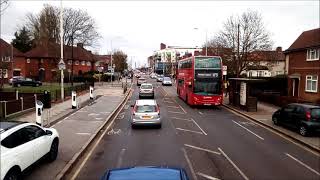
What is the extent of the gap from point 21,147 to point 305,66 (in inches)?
1346

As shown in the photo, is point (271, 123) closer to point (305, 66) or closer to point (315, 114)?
point (315, 114)

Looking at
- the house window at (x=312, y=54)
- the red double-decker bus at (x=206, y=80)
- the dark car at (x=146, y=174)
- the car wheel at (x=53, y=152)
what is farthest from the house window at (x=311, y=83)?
the dark car at (x=146, y=174)

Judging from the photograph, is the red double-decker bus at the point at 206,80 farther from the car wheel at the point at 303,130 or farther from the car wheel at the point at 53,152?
the car wheel at the point at 53,152

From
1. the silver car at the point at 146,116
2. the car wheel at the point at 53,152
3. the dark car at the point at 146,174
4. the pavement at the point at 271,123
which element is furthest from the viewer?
the silver car at the point at 146,116

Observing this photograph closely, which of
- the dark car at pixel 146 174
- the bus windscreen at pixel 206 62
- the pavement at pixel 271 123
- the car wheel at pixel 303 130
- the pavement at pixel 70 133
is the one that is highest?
the bus windscreen at pixel 206 62

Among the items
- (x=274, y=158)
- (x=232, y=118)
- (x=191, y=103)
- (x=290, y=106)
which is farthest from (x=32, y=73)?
(x=274, y=158)

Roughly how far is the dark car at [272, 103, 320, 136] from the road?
1.09 metres

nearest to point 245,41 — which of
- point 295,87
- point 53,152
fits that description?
point 295,87

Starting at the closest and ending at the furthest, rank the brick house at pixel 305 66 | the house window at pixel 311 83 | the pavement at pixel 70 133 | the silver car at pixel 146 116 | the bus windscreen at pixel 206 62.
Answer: the pavement at pixel 70 133, the silver car at pixel 146 116, the bus windscreen at pixel 206 62, the brick house at pixel 305 66, the house window at pixel 311 83

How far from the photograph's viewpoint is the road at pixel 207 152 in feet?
42.0

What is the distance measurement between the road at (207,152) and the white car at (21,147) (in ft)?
4.14

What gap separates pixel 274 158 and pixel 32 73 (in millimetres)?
74137

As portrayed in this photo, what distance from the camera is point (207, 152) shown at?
51.9 feet

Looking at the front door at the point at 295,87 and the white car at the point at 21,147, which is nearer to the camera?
the white car at the point at 21,147
